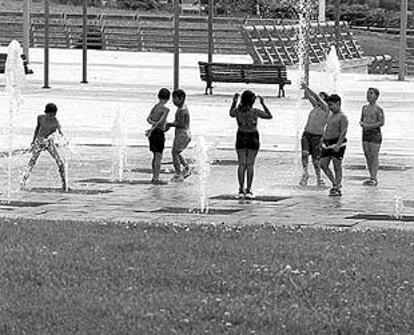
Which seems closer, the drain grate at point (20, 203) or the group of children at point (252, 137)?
the drain grate at point (20, 203)

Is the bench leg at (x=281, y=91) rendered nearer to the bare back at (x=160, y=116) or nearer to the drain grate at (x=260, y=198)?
the bare back at (x=160, y=116)

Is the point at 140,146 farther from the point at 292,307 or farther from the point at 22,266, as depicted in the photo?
the point at 292,307

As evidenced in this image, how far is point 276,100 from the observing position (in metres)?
30.5

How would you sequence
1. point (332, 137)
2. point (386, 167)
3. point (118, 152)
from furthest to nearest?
1. point (118, 152)
2. point (386, 167)
3. point (332, 137)

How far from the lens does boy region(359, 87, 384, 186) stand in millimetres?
16484

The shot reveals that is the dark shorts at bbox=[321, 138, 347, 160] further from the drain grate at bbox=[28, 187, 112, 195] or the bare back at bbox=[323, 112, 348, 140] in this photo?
the drain grate at bbox=[28, 187, 112, 195]

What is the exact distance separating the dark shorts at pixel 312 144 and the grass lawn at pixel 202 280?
15.1ft

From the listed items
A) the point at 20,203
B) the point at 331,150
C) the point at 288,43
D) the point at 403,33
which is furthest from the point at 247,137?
the point at 288,43

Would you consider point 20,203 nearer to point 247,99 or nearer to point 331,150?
point 247,99

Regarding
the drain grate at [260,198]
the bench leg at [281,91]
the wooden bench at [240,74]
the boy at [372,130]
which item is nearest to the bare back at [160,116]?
the drain grate at [260,198]

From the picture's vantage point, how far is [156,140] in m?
16.5

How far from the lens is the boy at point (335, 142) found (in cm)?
1537

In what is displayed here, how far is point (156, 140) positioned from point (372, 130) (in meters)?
2.74

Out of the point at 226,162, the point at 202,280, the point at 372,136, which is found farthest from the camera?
the point at 226,162
